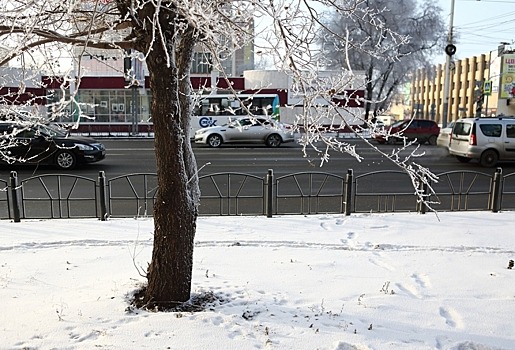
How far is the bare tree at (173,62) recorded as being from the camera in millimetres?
3236

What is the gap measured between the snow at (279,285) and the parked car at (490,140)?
847cm

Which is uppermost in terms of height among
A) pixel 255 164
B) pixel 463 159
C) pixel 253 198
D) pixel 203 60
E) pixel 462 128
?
pixel 203 60

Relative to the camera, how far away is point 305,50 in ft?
12.0

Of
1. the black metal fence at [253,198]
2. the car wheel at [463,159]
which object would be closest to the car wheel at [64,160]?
the black metal fence at [253,198]

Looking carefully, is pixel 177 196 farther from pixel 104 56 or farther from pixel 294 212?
pixel 294 212

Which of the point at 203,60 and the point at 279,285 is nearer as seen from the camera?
the point at 279,285

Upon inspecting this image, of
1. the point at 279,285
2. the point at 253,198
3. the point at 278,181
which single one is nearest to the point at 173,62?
the point at 279,285

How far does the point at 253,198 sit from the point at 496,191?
15.4 ft

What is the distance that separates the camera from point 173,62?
3471 millimetres

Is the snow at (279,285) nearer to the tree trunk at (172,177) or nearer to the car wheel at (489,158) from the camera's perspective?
the tree trunk at (172,177)

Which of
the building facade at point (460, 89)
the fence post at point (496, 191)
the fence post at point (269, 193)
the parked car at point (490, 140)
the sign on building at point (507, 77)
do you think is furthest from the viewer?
the building facade at point (460, 89)

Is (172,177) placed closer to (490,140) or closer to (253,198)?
(253,198)

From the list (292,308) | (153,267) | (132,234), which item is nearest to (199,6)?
(153,267)

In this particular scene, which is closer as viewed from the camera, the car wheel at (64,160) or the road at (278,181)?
the road at (278,181)
